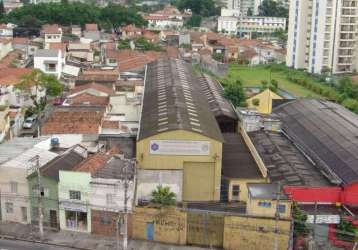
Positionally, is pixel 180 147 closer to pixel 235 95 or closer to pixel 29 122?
pixel 29 122

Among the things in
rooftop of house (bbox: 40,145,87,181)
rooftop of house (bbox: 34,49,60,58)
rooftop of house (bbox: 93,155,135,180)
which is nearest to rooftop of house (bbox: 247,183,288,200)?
Result: rooftop of house (bbox: 93,155,135,180)

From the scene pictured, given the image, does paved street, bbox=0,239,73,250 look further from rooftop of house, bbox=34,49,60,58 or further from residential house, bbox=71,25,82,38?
residential house, bbox=71,25,82,38

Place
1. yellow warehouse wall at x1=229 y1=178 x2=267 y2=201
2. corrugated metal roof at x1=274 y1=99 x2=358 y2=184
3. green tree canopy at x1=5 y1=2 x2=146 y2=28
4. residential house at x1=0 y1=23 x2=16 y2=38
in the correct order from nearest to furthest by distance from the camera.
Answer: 1. yellow warehouse wall at x1=229 y1=178 x2=267 y2=201
2. corrugated metal roof at x1=274 y1=99 x2=358 y2=184
3. residential house at x1=0 y1=23 x2=16 y2=38
4. green tree canopy at x1=5 y1=2 x2=146 y2=28

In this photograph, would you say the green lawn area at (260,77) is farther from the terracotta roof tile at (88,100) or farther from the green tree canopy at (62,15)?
the green tree canopy at (62,15)

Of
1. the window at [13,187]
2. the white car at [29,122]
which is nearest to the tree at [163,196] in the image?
the window at [13,187]

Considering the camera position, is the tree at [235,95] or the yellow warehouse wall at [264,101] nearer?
the yellow warehouse wall at [264,101]
